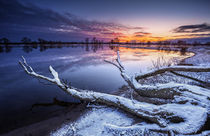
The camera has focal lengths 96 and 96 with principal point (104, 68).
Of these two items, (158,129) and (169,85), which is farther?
(169,85)

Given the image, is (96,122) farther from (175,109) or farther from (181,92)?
(181,92)

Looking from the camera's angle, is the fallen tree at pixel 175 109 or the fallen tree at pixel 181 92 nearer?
the fallen tree at pixel 175 109

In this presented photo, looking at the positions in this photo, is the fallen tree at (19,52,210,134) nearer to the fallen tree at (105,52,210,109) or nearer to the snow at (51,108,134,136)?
the fallen tree at (105,52,210,109)

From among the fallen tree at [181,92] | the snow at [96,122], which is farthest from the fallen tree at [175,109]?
the snow at [96,122]

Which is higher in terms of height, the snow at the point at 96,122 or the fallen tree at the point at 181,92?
the fallen tree at the point at 181,92

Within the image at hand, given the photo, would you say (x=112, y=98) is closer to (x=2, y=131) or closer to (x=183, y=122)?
(x=183, y=122)

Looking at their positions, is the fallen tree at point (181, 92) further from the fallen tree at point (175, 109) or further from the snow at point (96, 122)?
the snow at point (96, 122)

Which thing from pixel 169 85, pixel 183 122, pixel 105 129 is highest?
pixel 169 85

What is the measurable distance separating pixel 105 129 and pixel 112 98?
0.96 meters

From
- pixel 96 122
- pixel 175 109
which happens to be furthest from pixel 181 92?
pixel 96 122

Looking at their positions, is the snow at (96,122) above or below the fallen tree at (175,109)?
below

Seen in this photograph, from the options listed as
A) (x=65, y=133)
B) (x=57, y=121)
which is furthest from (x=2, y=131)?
(x=65, y=133)

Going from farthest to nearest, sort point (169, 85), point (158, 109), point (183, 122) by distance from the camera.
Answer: point (169, 85) → point (158, 109) → point (183, 122)

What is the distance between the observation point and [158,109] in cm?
230
